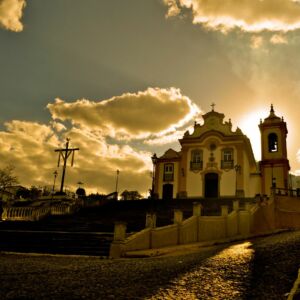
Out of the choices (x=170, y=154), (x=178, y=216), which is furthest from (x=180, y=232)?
(x=170, y=154)

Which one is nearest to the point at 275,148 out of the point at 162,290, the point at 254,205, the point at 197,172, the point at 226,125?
the point at 226,125

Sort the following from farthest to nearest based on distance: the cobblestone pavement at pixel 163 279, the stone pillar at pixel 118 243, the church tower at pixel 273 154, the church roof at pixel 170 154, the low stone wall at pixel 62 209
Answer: the church roof at pixel 170 154 → the church tower at pixel 273 154 → the low stone wall at pixel 62 209 → the stone pillar at pixel 118 243 → the cobblestone pavement at pixel 163 279

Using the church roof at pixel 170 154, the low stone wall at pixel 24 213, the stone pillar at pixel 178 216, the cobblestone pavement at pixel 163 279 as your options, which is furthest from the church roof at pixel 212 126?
the cobblestone pavement at pixel 163 279

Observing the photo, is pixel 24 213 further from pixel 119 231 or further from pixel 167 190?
pixel 167 190

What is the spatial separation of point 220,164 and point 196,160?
8.41 ft

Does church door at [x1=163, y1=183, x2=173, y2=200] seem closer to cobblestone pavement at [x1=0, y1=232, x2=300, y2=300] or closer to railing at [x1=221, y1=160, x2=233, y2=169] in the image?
railing at [x1=221, y1=160, x2=233, y2=169]

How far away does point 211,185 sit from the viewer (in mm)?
37656

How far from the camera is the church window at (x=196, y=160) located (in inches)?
1521

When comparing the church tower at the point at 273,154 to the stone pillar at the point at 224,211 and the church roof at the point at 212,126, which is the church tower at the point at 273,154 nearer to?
the church roof at the point at 212,126

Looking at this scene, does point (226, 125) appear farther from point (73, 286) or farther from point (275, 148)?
point (73, 286)

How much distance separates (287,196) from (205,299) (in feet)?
76.5

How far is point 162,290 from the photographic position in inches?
287

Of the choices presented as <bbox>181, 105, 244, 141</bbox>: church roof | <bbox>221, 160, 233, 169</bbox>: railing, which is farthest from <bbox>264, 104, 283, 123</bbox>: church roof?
<bbox>221, 160, 233, 169</bbox>: railing

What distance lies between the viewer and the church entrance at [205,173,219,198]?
37156 mm
